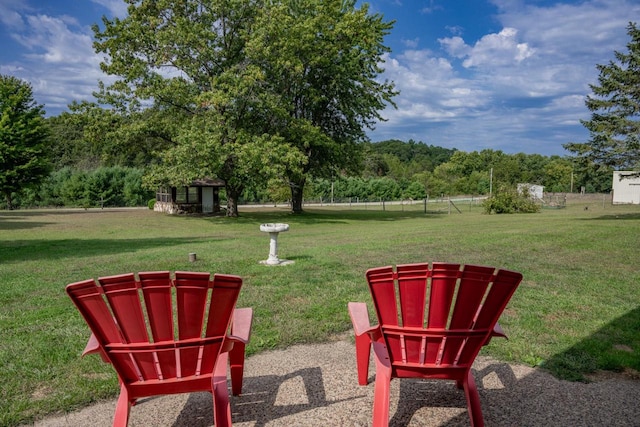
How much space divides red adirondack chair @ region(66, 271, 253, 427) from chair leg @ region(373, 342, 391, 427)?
32.3 inches

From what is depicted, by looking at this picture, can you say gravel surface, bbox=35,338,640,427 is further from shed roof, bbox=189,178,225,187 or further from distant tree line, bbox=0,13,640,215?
shed roof, bbox=189,178,225,187

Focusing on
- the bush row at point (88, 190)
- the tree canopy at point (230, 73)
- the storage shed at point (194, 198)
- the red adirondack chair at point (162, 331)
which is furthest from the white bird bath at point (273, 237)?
the bush row at point (88, 190)

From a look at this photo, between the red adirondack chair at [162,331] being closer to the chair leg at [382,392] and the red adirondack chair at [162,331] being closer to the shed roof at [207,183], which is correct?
the chair leg at [382,392]

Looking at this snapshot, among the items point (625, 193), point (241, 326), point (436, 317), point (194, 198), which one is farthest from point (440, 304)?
point (625, 193)

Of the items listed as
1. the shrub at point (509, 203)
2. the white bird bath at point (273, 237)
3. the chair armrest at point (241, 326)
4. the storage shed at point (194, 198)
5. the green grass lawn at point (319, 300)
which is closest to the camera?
the chair armrest at point (241, 326)

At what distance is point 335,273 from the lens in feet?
23.4

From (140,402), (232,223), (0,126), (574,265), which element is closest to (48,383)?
(140,402)

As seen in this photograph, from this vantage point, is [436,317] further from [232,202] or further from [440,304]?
[232,202]

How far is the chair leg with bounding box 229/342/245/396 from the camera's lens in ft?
10.1

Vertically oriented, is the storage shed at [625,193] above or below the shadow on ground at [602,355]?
above

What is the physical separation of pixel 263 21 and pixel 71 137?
1414 inches

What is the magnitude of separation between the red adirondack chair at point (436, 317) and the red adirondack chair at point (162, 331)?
0.85 meters

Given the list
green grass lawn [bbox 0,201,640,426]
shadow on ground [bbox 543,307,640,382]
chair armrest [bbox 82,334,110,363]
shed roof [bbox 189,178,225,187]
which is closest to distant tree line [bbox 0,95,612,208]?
shed roof [bbox 189,178,225,187]

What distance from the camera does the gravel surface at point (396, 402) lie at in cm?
279
